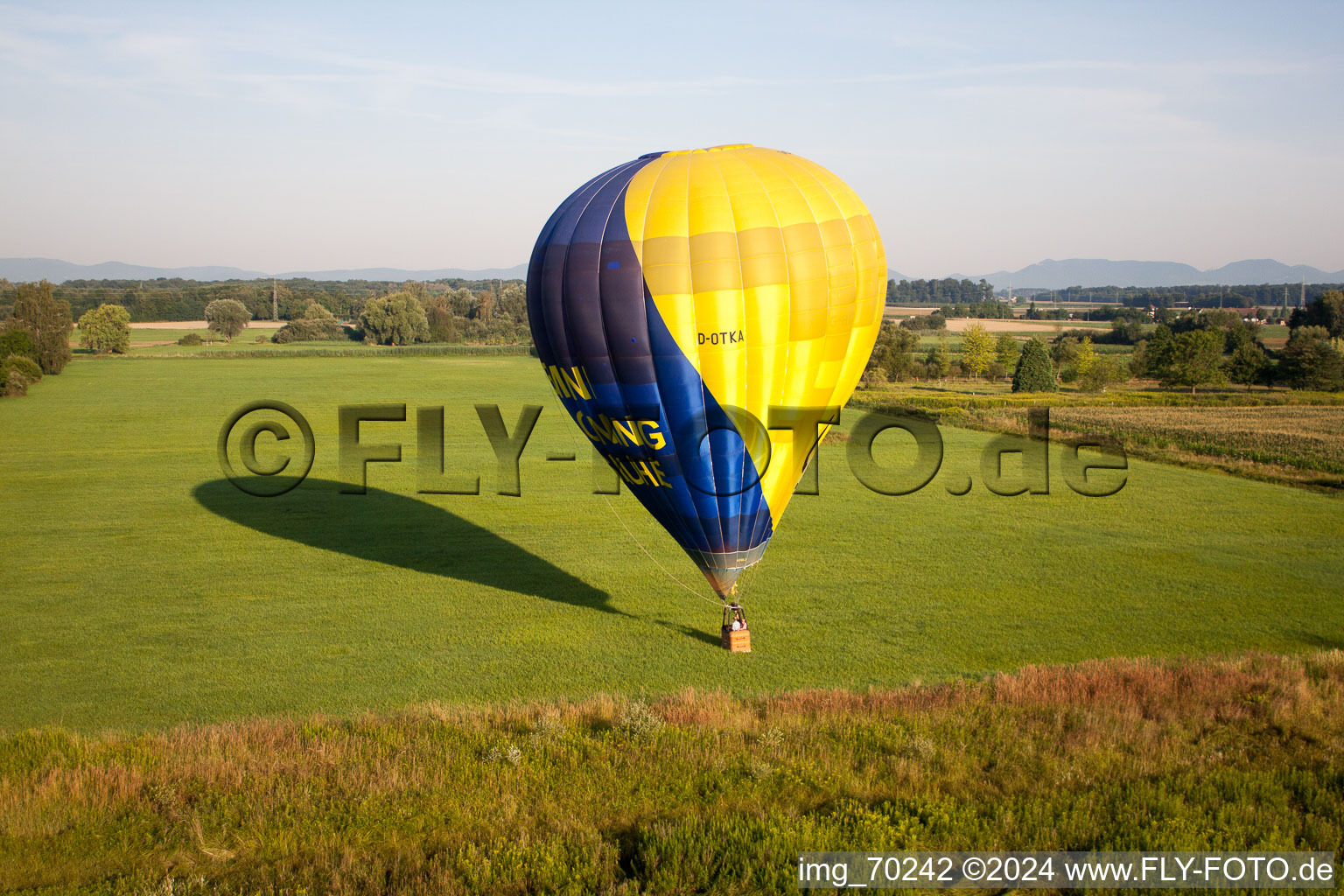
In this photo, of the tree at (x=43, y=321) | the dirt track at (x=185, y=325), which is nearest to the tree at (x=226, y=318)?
the dirt track at (x=185, y=325)

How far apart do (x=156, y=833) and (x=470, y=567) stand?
1419cm

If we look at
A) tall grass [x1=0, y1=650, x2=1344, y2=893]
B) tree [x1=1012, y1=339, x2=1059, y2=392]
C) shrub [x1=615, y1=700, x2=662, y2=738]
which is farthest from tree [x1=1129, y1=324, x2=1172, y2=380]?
shrub [x1=615, y1=700, x2=662, y2=738]

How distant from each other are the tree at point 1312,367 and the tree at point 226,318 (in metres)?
119

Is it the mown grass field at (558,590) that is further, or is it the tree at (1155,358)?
the tree at (1155,358)

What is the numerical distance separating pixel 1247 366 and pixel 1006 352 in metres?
19.3

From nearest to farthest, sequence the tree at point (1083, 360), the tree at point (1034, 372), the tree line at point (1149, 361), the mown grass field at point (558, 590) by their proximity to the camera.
Answer: the mown grass field at point (558, 590) → the tree line at point (1149, 361) → the tree at point (1034, 372) → the tree at point (1083, 360)

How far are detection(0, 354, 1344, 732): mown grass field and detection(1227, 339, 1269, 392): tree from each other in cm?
3953

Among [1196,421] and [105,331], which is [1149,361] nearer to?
[1196,421]

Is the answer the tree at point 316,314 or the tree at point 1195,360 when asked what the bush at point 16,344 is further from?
the tree at point 1195,360

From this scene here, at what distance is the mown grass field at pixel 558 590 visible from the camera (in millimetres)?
15414

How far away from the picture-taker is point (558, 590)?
20297 mm

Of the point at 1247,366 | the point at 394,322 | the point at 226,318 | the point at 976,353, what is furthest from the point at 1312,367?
the point at 226,318

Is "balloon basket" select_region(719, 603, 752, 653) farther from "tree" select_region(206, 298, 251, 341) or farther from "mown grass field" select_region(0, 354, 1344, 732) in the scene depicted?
"tree" select_region(206, 298, 251, 341)

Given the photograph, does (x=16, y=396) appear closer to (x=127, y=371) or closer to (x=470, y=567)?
(x=127, y=371)
